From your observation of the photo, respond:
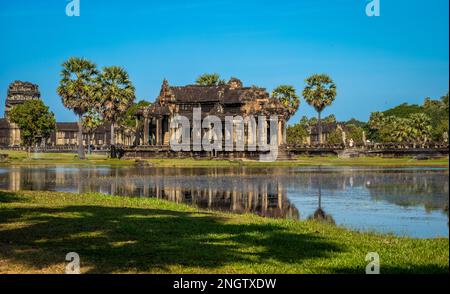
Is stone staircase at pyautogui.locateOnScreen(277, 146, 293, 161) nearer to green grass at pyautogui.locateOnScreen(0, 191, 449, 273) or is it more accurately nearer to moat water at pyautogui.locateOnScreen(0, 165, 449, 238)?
moat water at pyautogui.locateOnScreen(0, 165, 449, 238)

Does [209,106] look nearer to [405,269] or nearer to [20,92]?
[20,92]

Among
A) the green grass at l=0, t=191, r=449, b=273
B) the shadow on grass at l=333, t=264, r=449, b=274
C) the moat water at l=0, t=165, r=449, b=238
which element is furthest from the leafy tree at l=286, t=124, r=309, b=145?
the shadow on grass at l=333, t=264, r=449, b=274

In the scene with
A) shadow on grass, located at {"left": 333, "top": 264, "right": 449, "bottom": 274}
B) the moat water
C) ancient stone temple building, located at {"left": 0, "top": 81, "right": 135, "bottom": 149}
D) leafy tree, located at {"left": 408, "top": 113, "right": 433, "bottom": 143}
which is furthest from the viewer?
ancient stone temple building, located at {"left": 0, "top": 81, "right": 135, "bottom": 149}

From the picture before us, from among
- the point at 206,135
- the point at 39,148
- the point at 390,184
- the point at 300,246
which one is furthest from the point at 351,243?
the point at 39,148

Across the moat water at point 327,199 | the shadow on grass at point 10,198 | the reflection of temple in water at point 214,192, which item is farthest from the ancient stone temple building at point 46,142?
the shadow on grass at point 10,198

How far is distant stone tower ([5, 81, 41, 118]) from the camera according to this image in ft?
508

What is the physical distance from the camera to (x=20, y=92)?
15588 cm

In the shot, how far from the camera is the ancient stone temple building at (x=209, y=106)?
9531 cm

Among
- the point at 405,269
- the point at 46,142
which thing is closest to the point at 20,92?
the point at 46,142

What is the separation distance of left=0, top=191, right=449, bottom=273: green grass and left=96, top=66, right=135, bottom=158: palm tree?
6975 centimetres

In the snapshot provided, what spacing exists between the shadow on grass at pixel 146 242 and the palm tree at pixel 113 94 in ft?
232
